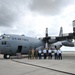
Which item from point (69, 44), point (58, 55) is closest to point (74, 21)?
point (58, 55)

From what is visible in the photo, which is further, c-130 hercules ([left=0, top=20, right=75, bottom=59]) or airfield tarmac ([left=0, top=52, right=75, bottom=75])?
c-130 hercules ([left=0, top=20, right=75, bottom=59])

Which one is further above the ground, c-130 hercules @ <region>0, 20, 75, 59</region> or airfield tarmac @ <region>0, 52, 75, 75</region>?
c-130 hercules @ <region>0, 20, 75, 59</region>

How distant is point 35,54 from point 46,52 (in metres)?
1.71

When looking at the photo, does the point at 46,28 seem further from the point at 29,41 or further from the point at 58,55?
the point at 58,55

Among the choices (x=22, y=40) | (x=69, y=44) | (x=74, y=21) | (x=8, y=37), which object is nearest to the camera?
(x=74, y=21)

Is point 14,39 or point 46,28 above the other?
point 46,28

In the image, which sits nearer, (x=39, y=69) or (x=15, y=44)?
(x=39, y=69)

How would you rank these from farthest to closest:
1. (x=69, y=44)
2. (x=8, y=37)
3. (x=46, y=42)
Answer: (x=69, y=44) → (x=46, y=42) → (x=8, y=37)

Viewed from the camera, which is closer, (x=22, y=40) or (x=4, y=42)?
(x=4, y=42)

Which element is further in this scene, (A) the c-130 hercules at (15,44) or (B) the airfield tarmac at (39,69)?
(A) the c-130 hercules at (15,44)

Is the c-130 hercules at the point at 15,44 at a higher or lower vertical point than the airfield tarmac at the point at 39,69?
higher

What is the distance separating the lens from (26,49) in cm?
2888

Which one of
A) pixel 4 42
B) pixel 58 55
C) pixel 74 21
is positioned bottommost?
pixel 58 55

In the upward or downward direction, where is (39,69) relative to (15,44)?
downward
